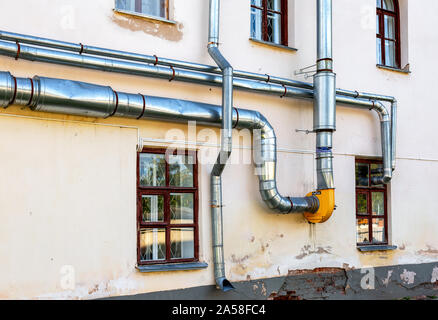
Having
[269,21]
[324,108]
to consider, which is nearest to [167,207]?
[324,108]

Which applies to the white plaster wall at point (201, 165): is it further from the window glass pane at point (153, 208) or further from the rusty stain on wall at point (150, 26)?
the window glass pane at point (153, 208)

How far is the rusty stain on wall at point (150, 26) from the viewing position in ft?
22.6

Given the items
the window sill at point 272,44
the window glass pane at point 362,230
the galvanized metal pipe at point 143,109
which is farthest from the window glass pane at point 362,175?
the window sill at point 272,44

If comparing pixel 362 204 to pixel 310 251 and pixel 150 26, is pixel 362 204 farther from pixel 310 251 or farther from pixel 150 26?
pixel 150 26

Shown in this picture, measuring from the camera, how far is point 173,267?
273 inches

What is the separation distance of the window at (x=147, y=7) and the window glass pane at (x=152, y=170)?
195cm

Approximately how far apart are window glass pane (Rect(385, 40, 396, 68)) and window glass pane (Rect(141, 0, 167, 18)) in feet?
14.8

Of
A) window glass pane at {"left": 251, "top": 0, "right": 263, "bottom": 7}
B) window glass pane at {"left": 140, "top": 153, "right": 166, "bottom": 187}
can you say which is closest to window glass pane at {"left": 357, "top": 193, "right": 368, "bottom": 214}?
window glass pane at {"left": 251, "top": 0, "right": 263, "bottom": 7}

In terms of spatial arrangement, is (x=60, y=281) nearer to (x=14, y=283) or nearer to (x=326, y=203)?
(x=14, y=283)

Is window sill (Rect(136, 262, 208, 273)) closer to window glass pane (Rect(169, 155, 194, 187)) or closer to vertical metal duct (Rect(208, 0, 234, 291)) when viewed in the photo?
vertical metal duct (Rect(208, 0, 234, 291))

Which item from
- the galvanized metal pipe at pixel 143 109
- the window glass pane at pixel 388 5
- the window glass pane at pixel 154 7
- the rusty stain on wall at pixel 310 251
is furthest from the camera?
the window glass pane at pixel 388 5

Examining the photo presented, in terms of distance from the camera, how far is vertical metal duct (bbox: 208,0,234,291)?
704 cm

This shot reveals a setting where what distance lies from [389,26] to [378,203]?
3.31 meters

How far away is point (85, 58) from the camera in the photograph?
6371 millimetres
